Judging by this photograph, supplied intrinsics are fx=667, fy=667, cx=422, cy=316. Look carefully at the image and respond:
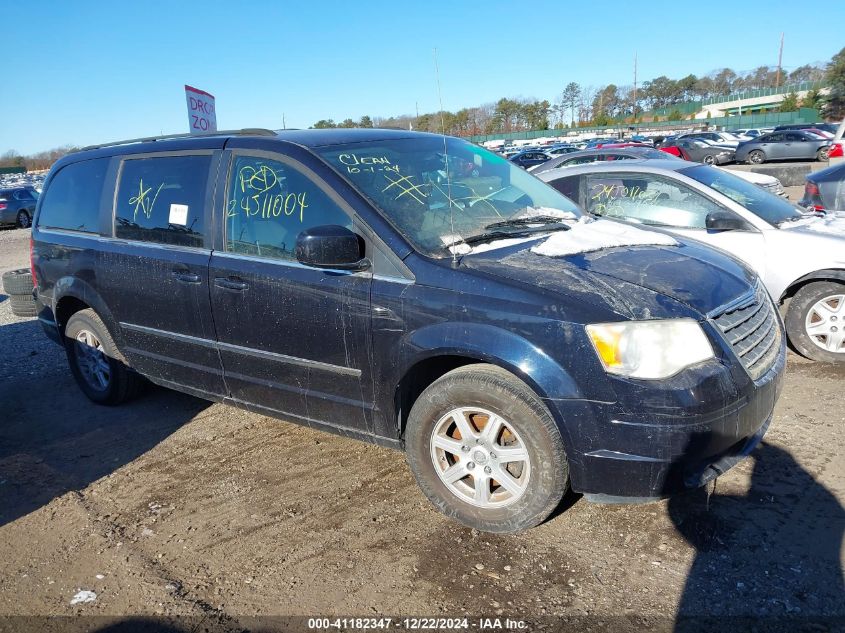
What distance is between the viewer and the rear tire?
198 inches

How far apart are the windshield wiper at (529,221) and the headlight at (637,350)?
1.07 meters

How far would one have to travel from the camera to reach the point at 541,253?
11.0 feet

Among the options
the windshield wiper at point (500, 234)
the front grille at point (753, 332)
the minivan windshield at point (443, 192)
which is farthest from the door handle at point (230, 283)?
the front grille at point (753, 332)

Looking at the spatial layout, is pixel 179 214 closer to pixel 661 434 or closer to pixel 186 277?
pixel 186 277

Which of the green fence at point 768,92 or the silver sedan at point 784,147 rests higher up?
the green fence at point 768,92

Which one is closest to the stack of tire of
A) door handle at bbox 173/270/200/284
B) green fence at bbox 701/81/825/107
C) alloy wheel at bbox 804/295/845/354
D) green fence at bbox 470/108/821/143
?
door handle at bbox 173/270/200/284

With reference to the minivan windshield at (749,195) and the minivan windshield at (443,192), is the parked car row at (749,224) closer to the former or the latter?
the minivan windshield at (749,195)

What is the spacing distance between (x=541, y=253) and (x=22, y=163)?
112 metres

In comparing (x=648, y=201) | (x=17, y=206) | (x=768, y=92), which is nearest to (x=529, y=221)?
(x=648, y=201)

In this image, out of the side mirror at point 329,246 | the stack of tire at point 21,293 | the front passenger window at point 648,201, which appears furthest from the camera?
the stack of tire at point 21,293

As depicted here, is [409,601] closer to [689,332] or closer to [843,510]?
[689,332]

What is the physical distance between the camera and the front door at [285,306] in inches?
136

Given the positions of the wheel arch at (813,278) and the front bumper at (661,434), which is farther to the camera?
the wheel arch at (813,278)

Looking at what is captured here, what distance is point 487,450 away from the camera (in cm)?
313
